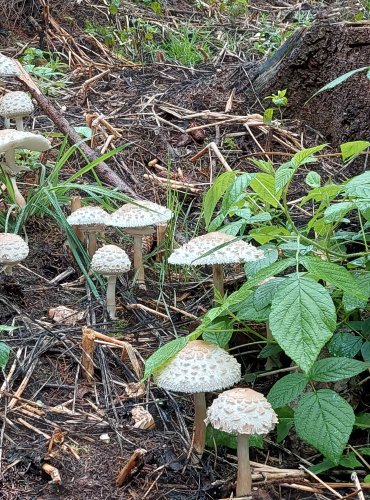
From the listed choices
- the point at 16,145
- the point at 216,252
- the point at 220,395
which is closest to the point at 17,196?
the point at 16,145

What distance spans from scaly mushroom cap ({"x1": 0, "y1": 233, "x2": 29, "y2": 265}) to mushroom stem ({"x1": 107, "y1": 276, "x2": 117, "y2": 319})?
45 centimetres

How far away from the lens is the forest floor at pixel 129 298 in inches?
95.7

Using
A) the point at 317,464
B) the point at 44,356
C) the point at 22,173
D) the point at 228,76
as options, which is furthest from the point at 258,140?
A: the point at 317,464

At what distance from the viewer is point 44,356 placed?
305 cm

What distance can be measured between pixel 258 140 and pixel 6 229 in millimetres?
2047

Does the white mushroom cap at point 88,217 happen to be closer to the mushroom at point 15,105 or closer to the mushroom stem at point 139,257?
the mushroom stem at point 139,257

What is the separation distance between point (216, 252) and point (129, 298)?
0.93 meters

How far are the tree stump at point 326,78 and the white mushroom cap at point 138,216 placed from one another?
182 cm

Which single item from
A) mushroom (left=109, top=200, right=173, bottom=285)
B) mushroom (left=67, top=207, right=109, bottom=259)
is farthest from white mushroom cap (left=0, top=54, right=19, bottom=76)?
mushroom (left=109, top=200, right=173, bottom=285)

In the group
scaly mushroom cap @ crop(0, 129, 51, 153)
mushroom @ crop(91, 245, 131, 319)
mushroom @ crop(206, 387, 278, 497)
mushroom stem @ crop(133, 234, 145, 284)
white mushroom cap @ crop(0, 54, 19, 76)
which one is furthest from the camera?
white mushroom cap @ crop(0, 54, 19, 76)

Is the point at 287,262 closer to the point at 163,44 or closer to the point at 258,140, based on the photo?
the point at 258,140

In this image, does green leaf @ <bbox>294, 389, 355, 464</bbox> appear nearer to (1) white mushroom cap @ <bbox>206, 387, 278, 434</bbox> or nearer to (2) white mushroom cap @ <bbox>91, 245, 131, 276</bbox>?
(1) white mushroom cap @ <bbox>206, 387, 278, 434</bbox>

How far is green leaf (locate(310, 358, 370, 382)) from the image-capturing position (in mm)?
2336

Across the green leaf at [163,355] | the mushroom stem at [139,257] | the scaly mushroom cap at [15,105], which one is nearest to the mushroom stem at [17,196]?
the scaly mushroom cap at [15,105]
